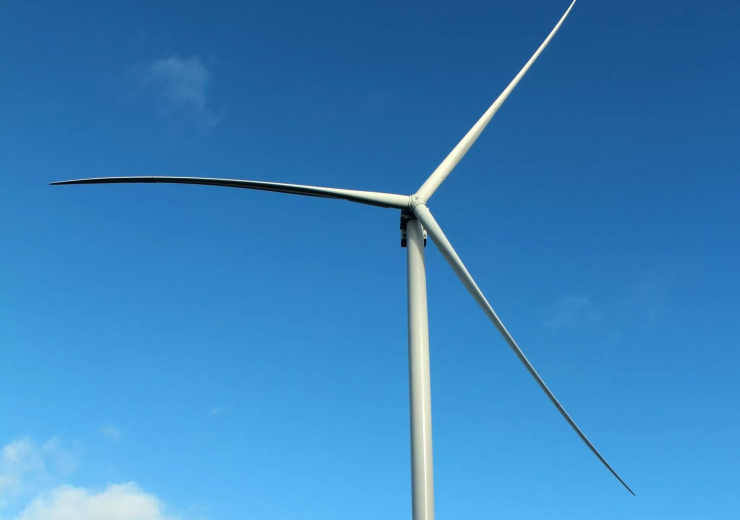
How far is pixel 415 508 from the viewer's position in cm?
1859

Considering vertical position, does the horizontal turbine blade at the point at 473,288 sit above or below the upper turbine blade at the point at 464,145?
below

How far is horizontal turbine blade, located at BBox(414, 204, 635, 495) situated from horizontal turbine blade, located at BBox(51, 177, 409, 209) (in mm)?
990

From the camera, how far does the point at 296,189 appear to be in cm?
2345

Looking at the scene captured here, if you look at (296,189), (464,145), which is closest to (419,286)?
(296,189)

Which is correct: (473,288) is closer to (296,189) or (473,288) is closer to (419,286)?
(419,286)

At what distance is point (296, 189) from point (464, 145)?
7427 mm

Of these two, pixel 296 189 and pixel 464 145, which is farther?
pixel 464 145

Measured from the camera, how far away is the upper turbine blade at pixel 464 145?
25.0 m

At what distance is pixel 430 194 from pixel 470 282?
4.03 m

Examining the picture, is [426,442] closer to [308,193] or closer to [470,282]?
[470,282]

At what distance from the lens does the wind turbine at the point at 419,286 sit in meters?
19.2

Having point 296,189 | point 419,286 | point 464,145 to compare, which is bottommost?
point 419,286

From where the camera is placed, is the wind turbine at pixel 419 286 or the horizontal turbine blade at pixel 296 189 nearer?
the wind turbine at pixel 419 286

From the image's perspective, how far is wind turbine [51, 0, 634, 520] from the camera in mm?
19188
